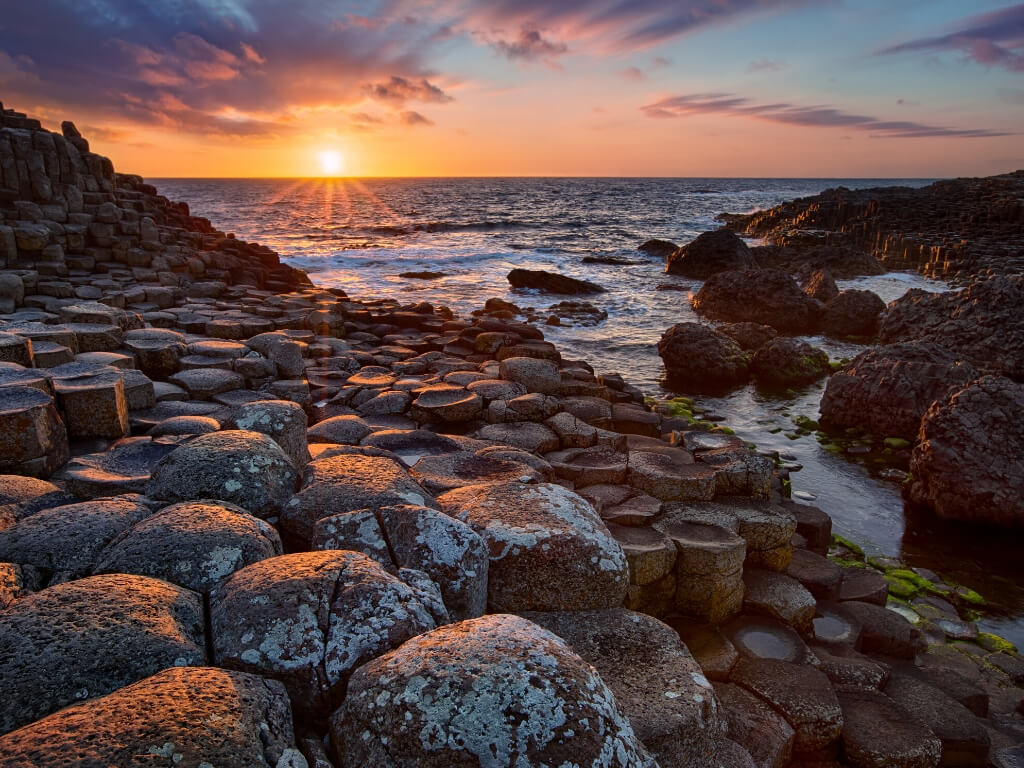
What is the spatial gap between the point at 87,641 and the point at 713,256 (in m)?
26.6

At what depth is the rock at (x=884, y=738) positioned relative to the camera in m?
3.63

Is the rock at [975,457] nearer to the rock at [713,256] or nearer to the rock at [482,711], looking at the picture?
the rock at [482,711]

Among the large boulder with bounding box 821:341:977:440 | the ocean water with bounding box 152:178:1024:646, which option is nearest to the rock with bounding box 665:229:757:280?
the ocean water with bounding box 152:178:1024:646

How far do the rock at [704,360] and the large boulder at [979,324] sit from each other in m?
3.52

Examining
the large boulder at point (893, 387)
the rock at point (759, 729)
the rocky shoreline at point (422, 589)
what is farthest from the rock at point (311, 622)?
the large boulder at point (893, 387)

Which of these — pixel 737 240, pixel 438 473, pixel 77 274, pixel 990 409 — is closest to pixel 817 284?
pixel 737 240

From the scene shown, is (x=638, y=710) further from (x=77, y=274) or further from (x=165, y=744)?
(x=77, y=274)

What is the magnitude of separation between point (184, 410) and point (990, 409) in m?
8.98

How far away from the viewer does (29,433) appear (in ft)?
12.6

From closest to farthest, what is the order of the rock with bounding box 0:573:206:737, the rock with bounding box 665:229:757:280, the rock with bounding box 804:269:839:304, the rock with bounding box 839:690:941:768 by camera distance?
the rock with bounding box 0:573:206:737 → the rock with bounding box 839:690:941:768 → the rock with bounding box 804:269:839:304 → the rock with bounding box 665:229:757:280

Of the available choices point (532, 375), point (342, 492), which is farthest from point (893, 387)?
point (342, 492)

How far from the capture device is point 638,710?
106 inches

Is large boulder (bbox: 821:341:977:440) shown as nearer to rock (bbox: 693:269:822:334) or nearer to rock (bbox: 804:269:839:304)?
rock (bbox: 693:269:822:334)

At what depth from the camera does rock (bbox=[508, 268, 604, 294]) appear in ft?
76.0
